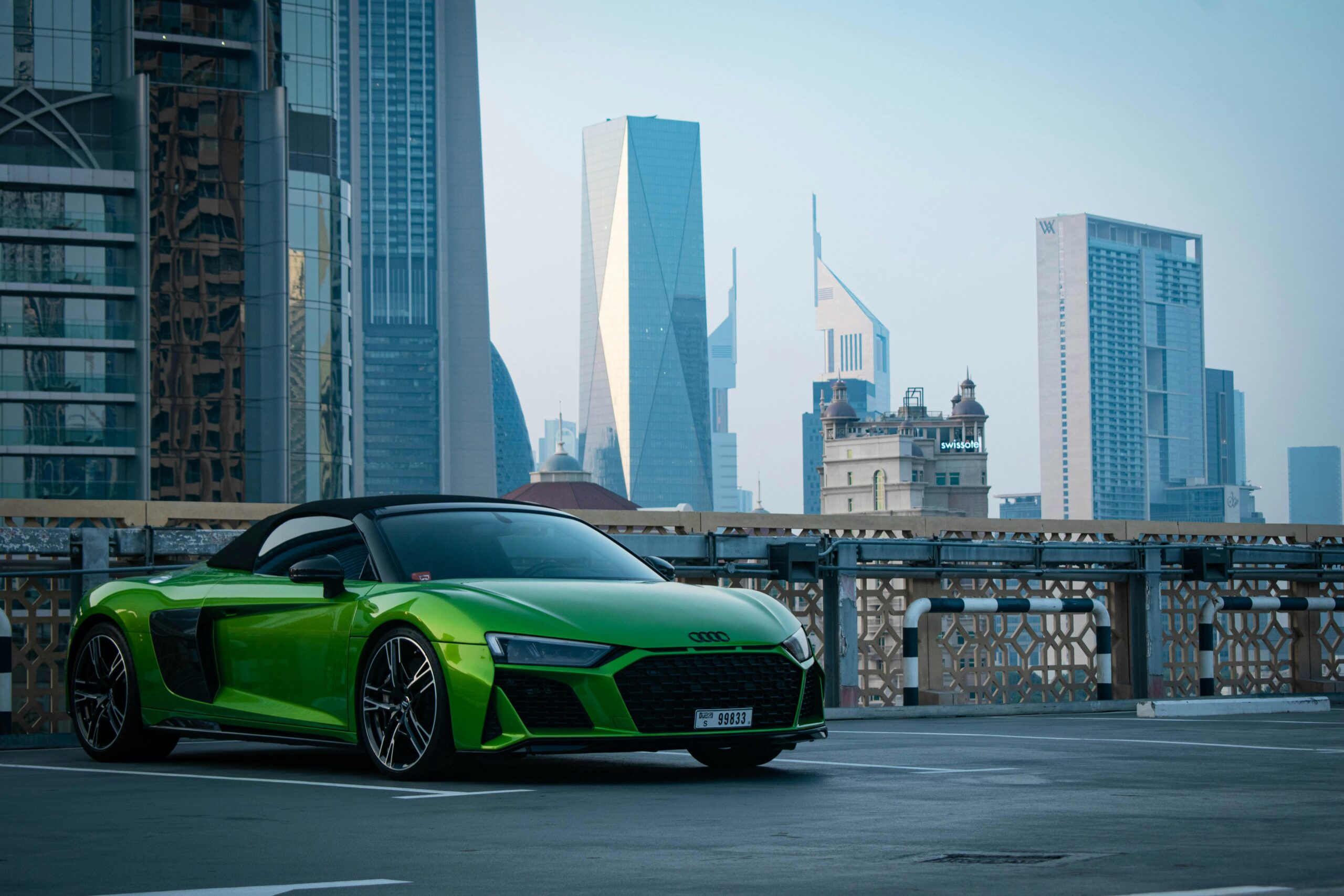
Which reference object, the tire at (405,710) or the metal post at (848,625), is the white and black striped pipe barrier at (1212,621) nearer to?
the metal post at (848,625)

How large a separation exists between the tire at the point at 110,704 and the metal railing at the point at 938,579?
240 cm

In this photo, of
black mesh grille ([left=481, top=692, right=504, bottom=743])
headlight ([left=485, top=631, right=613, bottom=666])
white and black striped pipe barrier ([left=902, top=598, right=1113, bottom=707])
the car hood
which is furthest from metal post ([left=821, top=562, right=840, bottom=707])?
black mesh grille ([left=481, top=692, right=504, bottom=743])

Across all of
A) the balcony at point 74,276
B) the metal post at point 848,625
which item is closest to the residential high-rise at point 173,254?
the balcony at point 74,276

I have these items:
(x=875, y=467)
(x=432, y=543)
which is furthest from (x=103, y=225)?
(x=875, y=467)

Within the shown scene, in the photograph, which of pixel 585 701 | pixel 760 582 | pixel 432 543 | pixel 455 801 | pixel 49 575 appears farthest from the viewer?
pixel 760 582

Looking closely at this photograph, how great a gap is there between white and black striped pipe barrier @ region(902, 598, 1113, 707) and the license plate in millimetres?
7257

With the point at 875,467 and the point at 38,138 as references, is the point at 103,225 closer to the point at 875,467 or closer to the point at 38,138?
the point at 38,138

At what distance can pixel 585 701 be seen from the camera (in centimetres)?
702

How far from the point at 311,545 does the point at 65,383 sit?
69973mm

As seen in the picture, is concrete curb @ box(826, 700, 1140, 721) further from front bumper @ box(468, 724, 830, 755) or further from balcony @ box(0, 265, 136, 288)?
balcony @ box(0, 265, 136, 288)

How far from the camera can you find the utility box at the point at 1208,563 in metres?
17.0

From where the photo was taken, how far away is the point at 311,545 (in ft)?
28.1

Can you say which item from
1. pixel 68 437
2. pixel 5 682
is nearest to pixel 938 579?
pixel 5 682

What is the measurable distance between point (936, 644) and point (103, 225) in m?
66.4
